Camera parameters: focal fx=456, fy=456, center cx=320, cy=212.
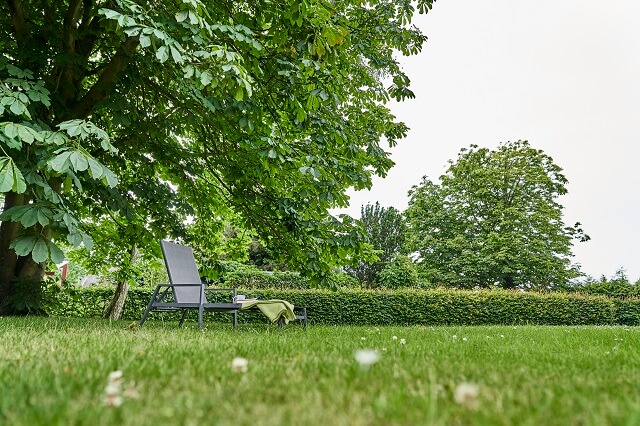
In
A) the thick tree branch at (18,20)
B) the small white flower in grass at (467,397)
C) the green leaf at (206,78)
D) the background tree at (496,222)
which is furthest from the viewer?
the background tree at (496,222)

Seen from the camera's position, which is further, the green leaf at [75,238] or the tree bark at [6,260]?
the tree bark at [6,260]

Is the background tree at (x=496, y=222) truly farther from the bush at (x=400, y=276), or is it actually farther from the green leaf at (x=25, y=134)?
the green leaf at (x=25, y=134)

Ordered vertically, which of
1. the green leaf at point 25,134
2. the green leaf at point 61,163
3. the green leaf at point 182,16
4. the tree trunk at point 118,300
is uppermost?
the green leaf at point 182,16

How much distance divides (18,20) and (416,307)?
12024 mm

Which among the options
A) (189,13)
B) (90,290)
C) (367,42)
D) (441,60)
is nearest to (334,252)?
(367,42)

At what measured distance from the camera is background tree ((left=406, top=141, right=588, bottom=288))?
85.3 feet

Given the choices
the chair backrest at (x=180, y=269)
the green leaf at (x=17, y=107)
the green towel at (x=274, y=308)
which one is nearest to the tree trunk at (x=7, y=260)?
the chair backrest at (x=180, y=269)

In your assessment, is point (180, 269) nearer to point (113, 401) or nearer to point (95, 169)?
point (95, 169)

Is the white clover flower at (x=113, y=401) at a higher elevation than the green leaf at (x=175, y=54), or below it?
below

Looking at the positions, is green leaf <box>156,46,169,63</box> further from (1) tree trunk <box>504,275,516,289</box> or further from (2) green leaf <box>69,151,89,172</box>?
(1) tree trunk <box>504,275,516,289</box>

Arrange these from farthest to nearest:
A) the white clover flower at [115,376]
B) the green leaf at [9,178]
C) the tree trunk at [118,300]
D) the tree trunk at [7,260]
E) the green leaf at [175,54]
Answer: the tree trunk at [118,300] → the tree trunk at [7,260] → the green leaf at [175,54] → the green leaf at [9,178] → the white clover flower at [115,376]

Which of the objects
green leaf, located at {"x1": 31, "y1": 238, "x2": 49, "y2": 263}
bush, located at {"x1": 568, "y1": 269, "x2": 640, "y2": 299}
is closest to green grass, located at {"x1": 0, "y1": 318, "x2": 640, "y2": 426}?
green leaf, located at {"x1": 31, "y1": 238, "x2": 49, "y2": 263}

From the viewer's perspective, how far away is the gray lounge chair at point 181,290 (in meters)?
6.16

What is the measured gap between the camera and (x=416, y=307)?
14.2m
